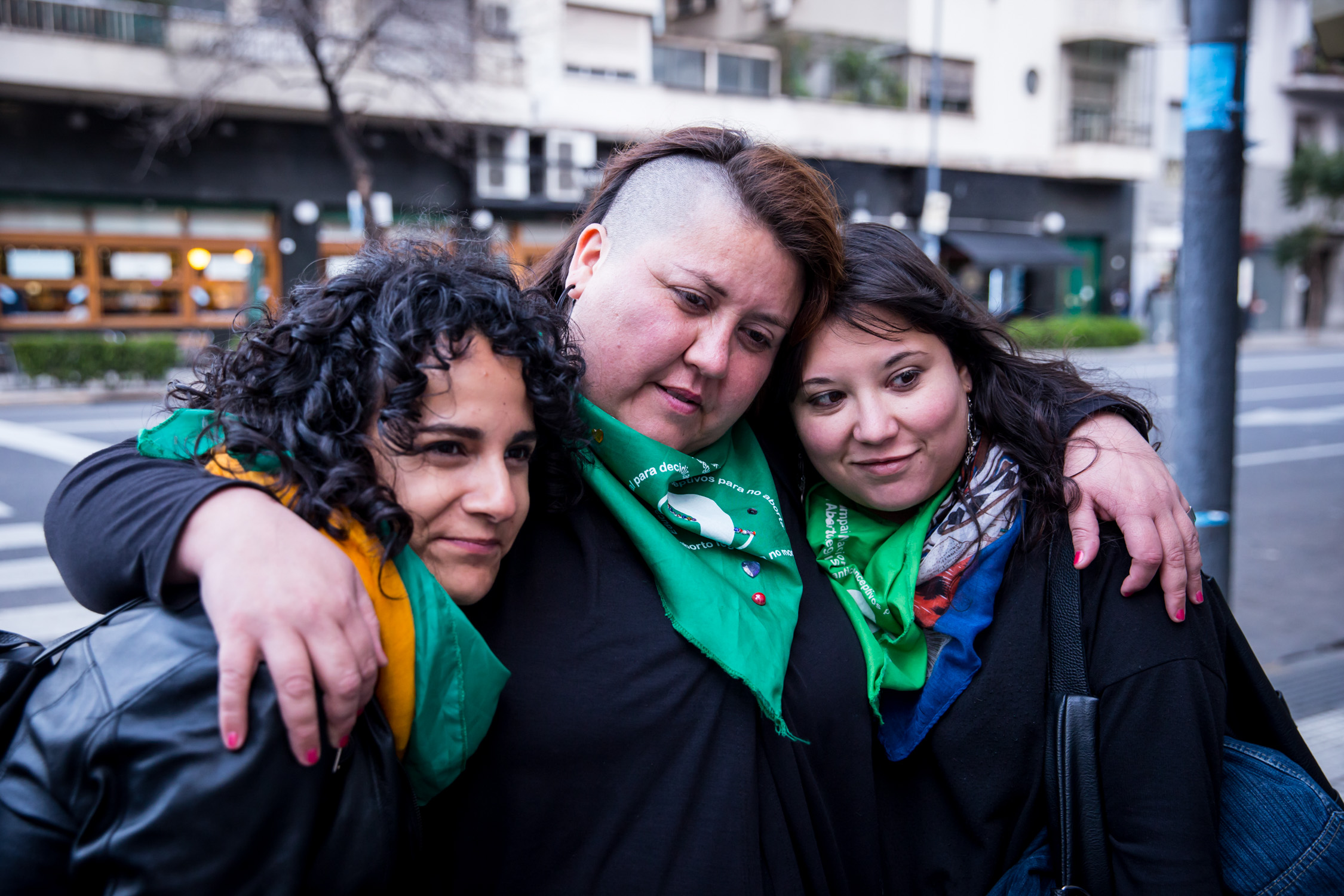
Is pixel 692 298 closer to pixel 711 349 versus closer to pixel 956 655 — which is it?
pixel 711 349

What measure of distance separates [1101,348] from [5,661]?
26.0 meters

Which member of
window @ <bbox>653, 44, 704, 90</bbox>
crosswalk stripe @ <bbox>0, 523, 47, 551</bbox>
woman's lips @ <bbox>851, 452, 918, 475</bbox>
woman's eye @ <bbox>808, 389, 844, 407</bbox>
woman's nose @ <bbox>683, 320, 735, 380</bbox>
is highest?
window @ <bbox>653, 44, 704, 90</bbox>

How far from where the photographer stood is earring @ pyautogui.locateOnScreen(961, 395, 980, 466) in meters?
1.88

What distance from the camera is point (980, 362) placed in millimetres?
1944

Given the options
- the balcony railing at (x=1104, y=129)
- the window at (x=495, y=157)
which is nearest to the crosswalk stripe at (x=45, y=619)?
the window at (x=495, y=157)

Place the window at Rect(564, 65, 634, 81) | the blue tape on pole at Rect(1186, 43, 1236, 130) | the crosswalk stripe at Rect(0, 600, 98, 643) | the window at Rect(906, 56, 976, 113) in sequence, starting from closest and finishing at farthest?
the blue tape on pole at Rect(1186, 43, 1236, 130)
the crosswalk stripe at Rect(0, 600, 98, 643)
the window at Rect(564, 65, 634, 81)
the window at Rect(906, 56, 976, 113)

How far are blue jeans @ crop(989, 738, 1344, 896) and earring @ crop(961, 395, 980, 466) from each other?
605 millimetres

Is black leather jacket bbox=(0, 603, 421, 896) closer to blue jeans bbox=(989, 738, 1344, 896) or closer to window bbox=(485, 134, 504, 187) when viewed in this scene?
blue jeans bbox=(989, 738, 1344, 896)

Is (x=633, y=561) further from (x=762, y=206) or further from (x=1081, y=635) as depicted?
(x=1081, y=635)

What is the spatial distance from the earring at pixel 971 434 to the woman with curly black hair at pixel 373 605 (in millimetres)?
746

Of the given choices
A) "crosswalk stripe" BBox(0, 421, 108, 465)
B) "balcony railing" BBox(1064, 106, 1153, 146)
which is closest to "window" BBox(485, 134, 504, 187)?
"crosswalk stripe" BBox(0, 421, 108, 465)

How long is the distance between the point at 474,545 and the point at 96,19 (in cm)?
2028

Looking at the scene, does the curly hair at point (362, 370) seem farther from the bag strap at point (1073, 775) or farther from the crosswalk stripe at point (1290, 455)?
the crosswalk stripe at point (1290, 455)

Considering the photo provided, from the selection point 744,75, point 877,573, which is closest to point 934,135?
point 744,75
